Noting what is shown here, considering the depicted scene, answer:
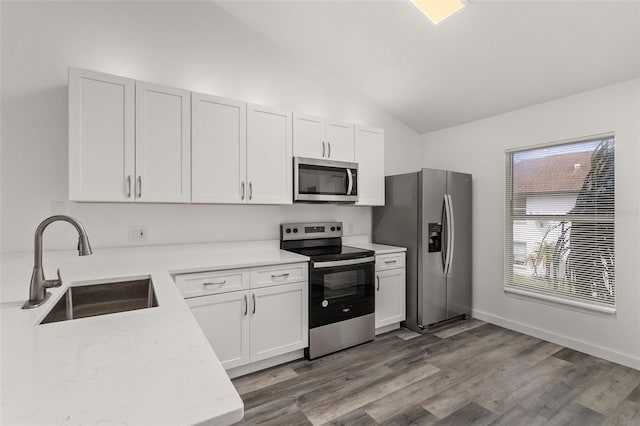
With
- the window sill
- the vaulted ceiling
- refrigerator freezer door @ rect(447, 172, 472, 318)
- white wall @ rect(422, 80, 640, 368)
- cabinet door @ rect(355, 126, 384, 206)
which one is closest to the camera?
the vaulted ceiling

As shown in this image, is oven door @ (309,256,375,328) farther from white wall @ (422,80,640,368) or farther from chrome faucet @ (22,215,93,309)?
chrome faucet @ (22,215,93,309)

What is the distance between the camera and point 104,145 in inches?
81.9

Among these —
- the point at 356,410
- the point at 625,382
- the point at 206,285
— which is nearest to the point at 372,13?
the point at 206,285

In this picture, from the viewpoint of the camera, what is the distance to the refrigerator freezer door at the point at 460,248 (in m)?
3.43

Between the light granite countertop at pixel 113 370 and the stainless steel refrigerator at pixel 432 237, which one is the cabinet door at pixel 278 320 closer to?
the light granite countertop at pixel 113 370

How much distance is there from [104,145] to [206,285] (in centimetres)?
117

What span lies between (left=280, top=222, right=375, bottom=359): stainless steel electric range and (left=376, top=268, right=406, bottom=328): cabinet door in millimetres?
167

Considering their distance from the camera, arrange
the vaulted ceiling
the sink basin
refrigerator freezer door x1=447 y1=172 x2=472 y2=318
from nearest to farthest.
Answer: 1. the sink basin
2. the vaulted ceiling
3. refrigerator freezer door x1=447 y1=172 x2=472 y2=318

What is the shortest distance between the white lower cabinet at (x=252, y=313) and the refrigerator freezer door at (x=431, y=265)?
4.40ft

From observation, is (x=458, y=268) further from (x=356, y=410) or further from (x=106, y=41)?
(x=106, y=41)

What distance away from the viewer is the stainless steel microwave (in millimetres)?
2832

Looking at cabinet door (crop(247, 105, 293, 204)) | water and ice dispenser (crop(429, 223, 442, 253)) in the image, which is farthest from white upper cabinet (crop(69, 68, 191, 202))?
water and ice dispenser (crop(429, 223, 442, 253))

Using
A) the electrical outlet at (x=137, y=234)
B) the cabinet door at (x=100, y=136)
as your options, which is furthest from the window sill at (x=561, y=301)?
the cabinet door at (x=100, y=136)

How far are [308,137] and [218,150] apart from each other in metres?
0.87
